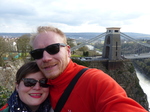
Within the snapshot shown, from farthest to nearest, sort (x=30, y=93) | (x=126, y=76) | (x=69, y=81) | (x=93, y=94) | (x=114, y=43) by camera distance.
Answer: (x=114, y=43), (x=126, y=76), (x=30, y=93), (x=69, y=81), (x=93, y=94)

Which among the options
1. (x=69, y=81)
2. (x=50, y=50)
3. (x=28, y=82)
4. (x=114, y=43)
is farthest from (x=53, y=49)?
(x=114, y=43)

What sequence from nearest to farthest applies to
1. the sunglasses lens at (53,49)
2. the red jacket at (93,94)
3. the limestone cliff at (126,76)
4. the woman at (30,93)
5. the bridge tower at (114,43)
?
1. the red jacket at (93,94)
2. the sunglasses lens at (53,49)
3. the woman at (30,93)
4. the limestone cliff at (126,76)
5. the bridge tower at (114,43)

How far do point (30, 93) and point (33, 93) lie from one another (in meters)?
0.03

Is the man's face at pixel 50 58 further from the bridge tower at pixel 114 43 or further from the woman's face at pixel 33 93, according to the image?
the bridge tower at pixel 114 43

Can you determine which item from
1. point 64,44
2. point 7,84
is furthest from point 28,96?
point 7,84

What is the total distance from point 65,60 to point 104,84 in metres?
0.53

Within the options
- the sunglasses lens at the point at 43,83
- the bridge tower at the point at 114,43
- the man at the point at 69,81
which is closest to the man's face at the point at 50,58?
the man at the point at 69,81

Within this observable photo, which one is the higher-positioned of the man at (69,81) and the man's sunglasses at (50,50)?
the man's sunglasses at (50,50)

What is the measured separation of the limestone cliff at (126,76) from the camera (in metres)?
16.5

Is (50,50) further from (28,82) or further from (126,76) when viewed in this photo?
(126,76)

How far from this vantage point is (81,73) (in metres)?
1.29

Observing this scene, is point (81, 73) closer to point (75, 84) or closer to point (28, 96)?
point (75, 84)

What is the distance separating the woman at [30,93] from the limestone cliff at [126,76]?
15880mm

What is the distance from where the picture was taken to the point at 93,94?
3.68ft
